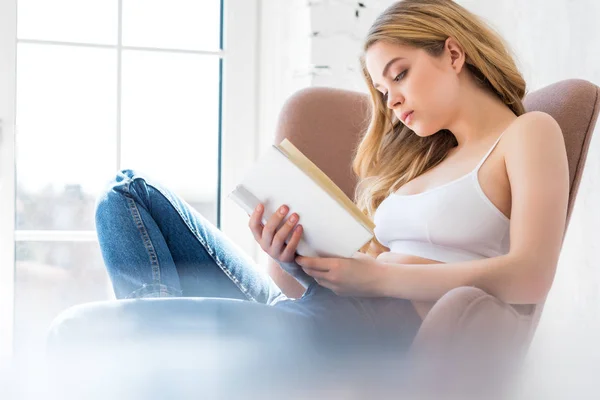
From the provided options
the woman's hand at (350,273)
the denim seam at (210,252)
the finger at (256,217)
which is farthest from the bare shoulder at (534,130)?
the denim seam at (210,252)

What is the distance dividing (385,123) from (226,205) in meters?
1.08

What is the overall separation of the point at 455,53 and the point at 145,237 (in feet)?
1.97

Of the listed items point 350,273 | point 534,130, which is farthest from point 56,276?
point 534,130

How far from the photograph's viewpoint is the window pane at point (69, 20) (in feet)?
7.32

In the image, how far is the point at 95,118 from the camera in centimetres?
229

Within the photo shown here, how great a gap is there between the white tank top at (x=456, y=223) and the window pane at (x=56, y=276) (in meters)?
1.42

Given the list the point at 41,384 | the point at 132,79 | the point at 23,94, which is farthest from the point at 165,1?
the point at 41,384

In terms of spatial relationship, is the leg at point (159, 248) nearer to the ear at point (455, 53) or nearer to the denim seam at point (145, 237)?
the denim seam at point (145, 237)

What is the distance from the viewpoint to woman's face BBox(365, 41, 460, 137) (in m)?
1.18

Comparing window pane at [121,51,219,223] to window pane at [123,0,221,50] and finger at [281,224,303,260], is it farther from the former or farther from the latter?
finger at [281,224,303,260]

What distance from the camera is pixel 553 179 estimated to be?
0.94 m

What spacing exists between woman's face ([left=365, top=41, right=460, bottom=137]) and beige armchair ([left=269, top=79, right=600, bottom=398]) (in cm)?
16

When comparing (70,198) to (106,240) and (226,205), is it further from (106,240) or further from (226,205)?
(106,240)

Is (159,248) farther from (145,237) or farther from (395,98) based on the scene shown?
(395,98)
